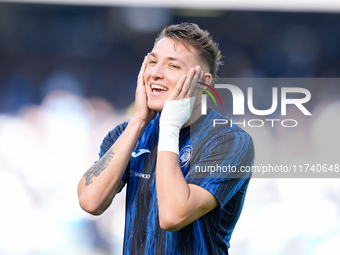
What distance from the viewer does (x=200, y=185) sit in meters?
1.65

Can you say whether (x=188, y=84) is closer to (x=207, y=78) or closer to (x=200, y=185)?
(x=207, y=78)

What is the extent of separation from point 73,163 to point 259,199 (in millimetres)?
2043

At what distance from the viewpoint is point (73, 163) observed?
16.0ft

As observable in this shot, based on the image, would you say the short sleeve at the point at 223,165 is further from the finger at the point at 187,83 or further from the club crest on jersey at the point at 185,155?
the finger at the point at 187,83

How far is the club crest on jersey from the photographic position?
1.78 m

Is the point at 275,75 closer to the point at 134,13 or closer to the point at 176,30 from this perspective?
the point at 134,13

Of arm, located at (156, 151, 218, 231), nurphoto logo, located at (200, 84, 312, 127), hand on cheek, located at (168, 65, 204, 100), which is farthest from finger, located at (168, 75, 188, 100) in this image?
nurphoto logo, located at (200, 84, 312, 127)

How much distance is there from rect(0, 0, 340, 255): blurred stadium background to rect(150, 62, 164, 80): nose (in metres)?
3.10

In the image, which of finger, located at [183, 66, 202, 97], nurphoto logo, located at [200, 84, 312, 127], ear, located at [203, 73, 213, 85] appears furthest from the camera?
nurphoto logo, located at [200, 84, 312, 127]

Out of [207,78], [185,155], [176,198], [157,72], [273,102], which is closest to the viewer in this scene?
[176,198]

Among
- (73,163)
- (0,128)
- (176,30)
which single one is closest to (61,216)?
(73,163)

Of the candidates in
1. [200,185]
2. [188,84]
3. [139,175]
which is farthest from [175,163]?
[188,84]

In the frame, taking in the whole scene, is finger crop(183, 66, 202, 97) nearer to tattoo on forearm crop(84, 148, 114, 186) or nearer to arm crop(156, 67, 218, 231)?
arm crop(156, 67, 218, 231)

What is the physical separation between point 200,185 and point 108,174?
0.39m
